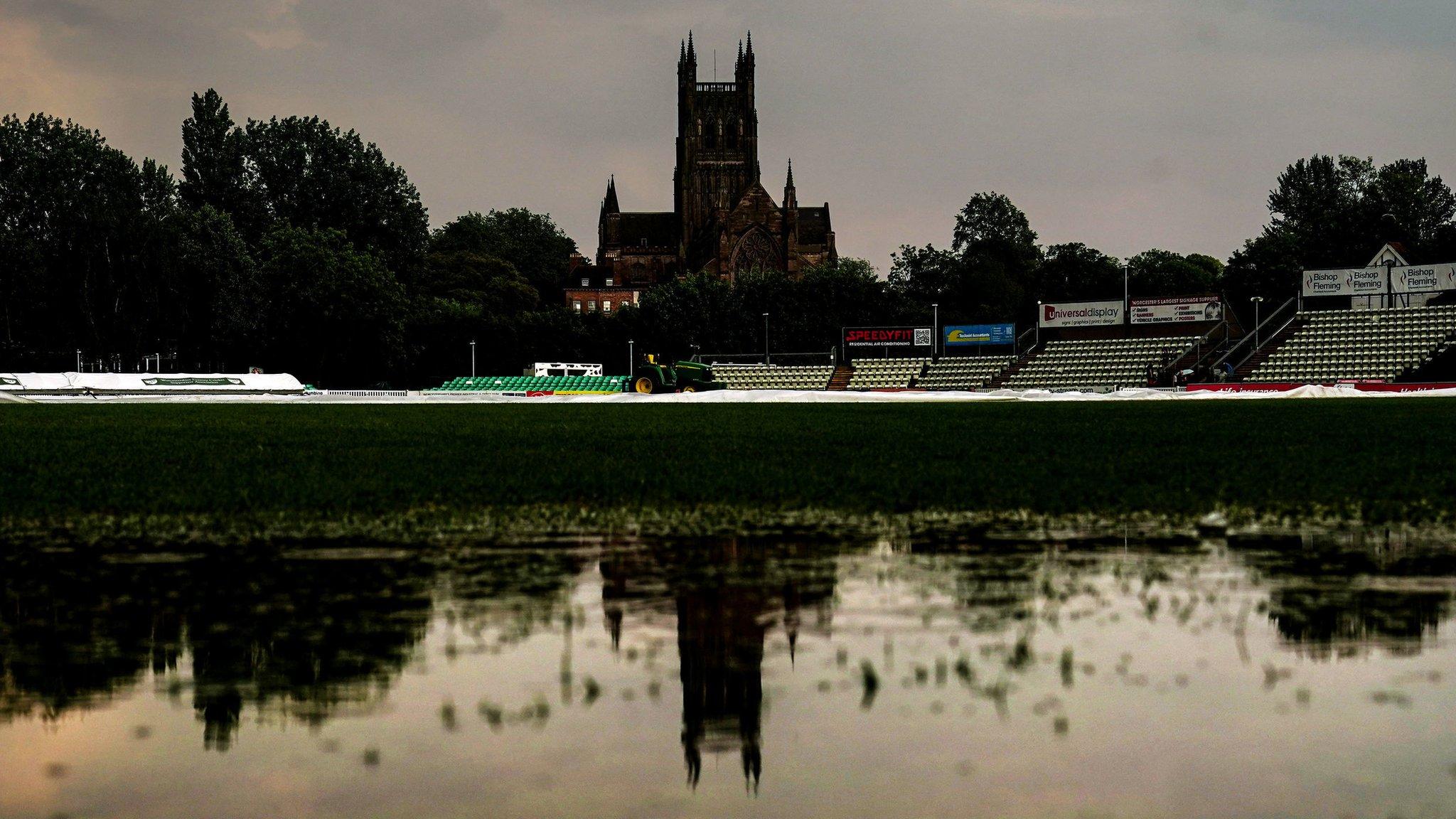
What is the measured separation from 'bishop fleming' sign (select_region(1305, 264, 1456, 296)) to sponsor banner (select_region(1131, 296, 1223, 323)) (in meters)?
5.02

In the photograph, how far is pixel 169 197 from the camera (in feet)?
345

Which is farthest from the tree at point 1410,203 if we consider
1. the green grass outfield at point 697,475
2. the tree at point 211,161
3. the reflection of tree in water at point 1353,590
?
the reflection of tree in water at point 1353,590

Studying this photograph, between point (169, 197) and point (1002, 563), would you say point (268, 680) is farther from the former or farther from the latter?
point (169, 197)

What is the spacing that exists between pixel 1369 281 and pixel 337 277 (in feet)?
217

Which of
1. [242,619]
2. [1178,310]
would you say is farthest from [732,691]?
[1178,310]

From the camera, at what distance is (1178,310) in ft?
258

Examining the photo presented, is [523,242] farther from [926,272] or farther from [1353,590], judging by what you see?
[1353,590]

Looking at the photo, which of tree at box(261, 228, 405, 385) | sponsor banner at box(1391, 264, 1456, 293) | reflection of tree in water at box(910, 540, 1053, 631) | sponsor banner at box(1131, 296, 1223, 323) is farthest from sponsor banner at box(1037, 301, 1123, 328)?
reflection of tree in water at box(910, 540, 1053, 631)

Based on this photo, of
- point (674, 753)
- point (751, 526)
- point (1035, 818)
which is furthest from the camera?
point (751, 526)

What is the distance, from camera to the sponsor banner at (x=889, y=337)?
87.2m

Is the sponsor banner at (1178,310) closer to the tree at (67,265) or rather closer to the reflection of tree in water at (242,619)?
the tree at (67,265)

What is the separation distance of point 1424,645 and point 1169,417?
2355 centimetres

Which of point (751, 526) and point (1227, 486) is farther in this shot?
point (1227, 486)

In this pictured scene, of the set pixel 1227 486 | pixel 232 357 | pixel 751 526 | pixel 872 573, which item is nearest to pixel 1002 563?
pixel 872 573
